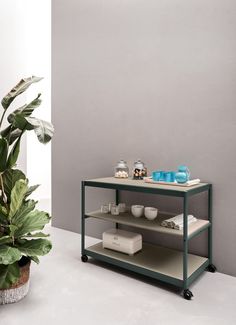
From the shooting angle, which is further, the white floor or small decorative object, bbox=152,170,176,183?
small decorative object, bbox=152,170,176,183

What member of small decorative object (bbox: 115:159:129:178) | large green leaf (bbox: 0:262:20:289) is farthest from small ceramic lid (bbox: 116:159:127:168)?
large green leaf (bbox: 0:262:20:289)

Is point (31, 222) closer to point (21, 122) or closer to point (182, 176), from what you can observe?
point (21, 122)

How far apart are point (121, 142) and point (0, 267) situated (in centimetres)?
149

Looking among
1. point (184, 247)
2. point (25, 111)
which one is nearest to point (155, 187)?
point (184, 247)

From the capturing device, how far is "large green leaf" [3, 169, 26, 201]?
6.42ft

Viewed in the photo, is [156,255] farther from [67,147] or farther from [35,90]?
[35,90]

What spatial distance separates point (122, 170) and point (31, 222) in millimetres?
962

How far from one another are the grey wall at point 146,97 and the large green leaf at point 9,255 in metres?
1.25

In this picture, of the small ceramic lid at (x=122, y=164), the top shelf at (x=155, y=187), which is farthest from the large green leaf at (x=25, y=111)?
the small ceramic lid at (x=122, y=164)

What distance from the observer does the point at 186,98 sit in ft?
7.53

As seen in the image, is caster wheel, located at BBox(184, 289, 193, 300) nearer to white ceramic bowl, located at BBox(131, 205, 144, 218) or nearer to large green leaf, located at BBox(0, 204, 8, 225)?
white ceramic bowl, located at BBox(131, 205, 144, 218)

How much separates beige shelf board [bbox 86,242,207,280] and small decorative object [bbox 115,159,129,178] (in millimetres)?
628

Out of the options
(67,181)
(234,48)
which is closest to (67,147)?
(67,181)

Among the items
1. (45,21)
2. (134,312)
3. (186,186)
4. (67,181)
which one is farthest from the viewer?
(45,21)
